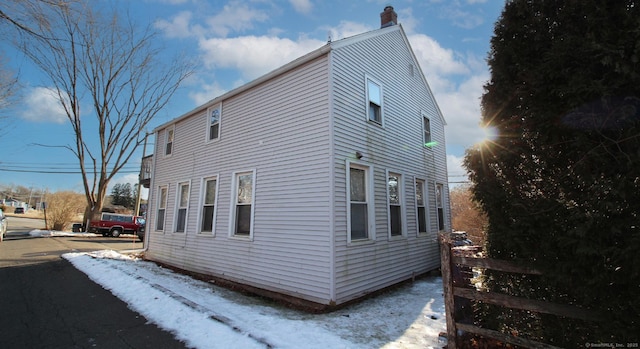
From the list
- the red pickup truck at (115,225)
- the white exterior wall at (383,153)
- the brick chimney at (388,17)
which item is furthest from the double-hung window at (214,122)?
the red pickup truck at (115,225)

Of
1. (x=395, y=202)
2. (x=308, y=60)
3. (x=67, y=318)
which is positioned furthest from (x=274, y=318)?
(x=308, y=60)

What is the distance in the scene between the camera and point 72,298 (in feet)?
20.4

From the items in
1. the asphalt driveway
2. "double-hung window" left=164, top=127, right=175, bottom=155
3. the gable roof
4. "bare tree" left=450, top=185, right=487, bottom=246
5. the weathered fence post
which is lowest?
the asphalt driveway

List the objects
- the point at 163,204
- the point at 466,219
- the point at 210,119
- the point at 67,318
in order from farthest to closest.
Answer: the point at 466,219, the point at 163,204, the point at 210,119, the point at 67,318

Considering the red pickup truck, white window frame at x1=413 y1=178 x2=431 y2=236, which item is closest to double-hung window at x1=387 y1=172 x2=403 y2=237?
white window frame at x1=413 y1=178 x2=431 y2=236

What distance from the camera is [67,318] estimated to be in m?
5.04

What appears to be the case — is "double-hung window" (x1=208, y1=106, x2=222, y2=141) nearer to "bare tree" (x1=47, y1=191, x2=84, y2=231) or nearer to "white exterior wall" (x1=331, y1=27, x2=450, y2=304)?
"white exterior wall" (x1=331, y1=27, x2=450, y2=304)

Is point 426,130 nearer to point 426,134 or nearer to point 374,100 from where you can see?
point 426,134

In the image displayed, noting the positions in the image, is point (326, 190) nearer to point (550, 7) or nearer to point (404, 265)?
point (404, 265)

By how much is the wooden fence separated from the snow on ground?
75cm

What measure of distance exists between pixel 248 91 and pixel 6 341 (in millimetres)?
6705

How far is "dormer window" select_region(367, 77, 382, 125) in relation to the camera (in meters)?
7.38

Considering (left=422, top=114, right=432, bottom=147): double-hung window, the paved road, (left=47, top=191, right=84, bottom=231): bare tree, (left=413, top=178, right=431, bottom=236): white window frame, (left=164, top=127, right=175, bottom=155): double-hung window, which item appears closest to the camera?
the paved road

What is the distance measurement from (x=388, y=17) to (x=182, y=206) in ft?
31.5
